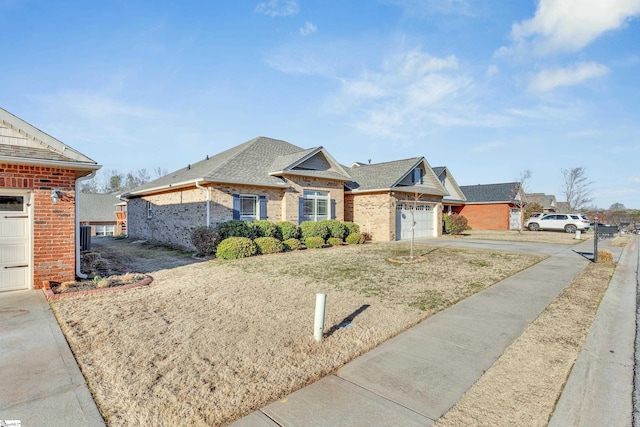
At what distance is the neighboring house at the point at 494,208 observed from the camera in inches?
1216

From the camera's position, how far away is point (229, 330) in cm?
501

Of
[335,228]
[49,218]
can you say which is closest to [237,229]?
[335,228]

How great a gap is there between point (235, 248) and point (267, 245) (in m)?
1.60

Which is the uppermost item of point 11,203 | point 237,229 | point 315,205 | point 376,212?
point 315,205

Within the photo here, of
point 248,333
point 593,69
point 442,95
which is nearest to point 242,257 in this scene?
point 248,333

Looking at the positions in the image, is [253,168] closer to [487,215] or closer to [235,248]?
[235,248]

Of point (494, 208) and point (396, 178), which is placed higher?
point (396, 178)

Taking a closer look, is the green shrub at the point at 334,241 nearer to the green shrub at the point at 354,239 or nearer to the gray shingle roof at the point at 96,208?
the green shrub at the point at 354,239

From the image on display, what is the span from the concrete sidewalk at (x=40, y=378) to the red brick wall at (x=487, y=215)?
1354 inches

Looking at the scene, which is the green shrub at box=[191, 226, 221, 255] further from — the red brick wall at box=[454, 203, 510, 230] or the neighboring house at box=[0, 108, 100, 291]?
the red brick wall at box=[454, 203, 510, 230]

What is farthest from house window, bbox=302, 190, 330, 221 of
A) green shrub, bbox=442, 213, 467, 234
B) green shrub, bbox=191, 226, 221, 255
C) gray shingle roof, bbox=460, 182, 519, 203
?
gray shingle roof, bbox=460, 182, 519, 203

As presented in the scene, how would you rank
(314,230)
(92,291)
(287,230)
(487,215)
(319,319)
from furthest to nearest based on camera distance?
(487,215) < (314,230) < (287,230) < (92,291) < (319,319)

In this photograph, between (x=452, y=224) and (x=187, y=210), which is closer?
(x=187, y=210)

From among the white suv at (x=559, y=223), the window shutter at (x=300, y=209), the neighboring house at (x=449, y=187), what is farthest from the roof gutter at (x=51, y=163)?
the white suv at (x=559, y=223)
